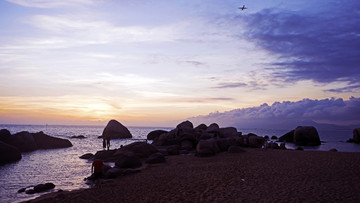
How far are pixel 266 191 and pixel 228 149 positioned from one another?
725 inches

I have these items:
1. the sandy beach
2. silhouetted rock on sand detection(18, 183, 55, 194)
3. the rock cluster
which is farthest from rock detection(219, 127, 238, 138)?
silhouetted rock on sand detection(18, 183, 55, 194)

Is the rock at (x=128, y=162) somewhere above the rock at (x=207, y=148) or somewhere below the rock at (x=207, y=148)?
below

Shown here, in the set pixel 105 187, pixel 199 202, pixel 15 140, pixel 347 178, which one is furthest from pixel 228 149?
pixel 15 140

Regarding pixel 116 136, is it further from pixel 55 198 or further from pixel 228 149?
pixel 55 198

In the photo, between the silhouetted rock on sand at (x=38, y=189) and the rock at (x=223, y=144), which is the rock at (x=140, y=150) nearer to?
the rock at (x=223, y=144)

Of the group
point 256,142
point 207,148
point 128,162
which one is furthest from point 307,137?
point 128,162

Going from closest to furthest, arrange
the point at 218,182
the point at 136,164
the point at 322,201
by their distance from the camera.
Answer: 1. the point at 322,201
2. the point at 218,182
3. the point at 136,164

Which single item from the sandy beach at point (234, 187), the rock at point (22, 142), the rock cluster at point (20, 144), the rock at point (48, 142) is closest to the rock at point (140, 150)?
the sandy beach at point (234, 187)

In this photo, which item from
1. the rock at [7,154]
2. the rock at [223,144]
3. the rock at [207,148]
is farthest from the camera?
the rock at [223,144]

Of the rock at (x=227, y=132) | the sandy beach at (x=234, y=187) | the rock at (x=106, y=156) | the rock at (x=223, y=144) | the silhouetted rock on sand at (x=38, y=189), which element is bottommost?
the silhouetted rock on sand at (x=38, y=189)

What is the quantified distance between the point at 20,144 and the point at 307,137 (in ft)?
177

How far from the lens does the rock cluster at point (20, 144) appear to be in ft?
96.4

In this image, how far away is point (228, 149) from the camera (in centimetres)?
3064

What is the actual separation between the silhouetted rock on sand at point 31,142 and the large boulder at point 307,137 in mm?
47259
